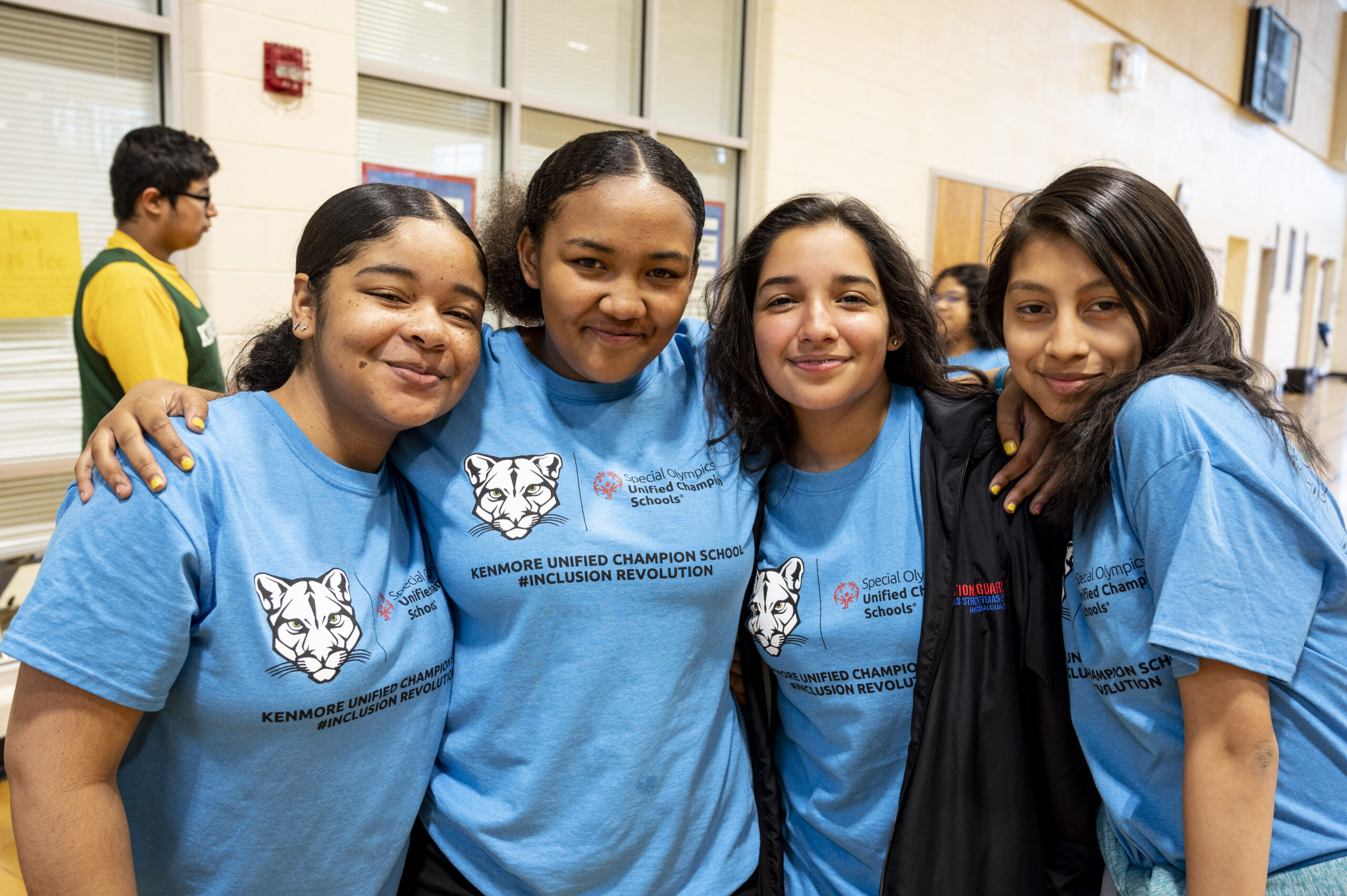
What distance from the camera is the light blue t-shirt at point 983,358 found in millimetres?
3850

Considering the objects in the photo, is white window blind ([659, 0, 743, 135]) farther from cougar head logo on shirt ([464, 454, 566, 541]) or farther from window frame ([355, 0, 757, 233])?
cougar head logo on shirt ([464, 454, 566, 541])

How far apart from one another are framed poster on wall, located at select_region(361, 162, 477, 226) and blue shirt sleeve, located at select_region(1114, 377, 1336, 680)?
3217 millimetres

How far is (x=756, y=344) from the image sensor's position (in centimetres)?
156

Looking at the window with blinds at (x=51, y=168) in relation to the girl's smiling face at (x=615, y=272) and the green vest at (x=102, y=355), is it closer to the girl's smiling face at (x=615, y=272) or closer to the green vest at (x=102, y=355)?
the green vest at (x=102, y=355)

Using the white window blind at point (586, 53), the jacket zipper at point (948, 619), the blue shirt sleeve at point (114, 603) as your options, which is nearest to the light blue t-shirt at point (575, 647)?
the jacket zipper at point (948, 619)

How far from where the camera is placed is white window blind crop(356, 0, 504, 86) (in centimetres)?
385

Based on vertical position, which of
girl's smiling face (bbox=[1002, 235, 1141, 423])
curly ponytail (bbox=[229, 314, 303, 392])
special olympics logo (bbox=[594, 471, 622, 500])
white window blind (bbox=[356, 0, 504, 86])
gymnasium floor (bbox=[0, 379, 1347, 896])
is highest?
white window blind (bbox=[356, 0, 504, 86])

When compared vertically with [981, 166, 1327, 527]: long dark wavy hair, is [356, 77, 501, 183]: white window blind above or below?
above

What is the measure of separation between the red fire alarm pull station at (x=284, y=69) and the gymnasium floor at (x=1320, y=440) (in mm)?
2420

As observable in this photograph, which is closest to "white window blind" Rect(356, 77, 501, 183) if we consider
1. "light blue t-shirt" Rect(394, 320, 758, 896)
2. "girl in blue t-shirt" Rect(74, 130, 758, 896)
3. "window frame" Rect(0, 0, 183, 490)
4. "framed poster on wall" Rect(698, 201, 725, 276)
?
"window frame" Rect(0, 0, 183, 490)

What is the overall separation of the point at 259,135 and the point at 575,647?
9.24 feet

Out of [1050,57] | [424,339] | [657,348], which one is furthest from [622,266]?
[1050,57]

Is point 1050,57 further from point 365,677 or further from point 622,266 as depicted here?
point 365,677

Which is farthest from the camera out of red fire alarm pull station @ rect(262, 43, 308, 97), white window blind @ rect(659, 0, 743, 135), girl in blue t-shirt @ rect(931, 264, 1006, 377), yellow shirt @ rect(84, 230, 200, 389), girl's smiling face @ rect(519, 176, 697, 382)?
white window blind @ rect(659, 0, 743, 135)
